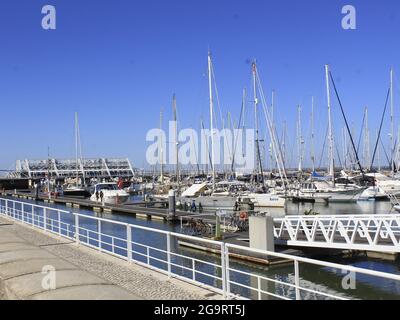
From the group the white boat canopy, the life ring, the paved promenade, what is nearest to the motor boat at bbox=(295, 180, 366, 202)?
the white boat canopy

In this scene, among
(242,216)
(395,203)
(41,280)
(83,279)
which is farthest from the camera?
Result: (395,203)

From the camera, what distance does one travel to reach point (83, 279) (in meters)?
9.17

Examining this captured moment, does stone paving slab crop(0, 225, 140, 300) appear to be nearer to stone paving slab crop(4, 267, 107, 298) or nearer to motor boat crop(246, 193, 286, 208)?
stone paving slab crop(4, 267, 107, 298)

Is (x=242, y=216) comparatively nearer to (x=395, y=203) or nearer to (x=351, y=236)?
(x=351, y=236)

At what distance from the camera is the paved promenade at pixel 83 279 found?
318 inches

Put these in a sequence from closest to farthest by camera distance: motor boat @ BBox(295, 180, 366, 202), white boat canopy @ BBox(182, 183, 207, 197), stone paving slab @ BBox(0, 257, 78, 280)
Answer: stone paving slab @ BBox(0, 257, 78, 280) < white boat canopy @ BBox(182, 183, 207, 197) < motor boat @ BBox(295, 180, 366, 202)

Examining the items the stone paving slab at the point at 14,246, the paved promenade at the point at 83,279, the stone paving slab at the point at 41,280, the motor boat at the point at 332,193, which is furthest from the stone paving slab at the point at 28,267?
the motor boat at the point at 332,193

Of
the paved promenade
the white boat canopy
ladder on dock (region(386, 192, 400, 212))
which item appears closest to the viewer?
the paved promenade

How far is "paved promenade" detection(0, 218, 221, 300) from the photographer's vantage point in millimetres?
8078

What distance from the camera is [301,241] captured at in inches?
897

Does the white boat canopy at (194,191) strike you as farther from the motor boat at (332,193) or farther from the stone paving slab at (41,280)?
the stone paving slab at (41,280)

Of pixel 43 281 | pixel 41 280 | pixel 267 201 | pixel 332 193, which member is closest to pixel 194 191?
pixel 267 201
